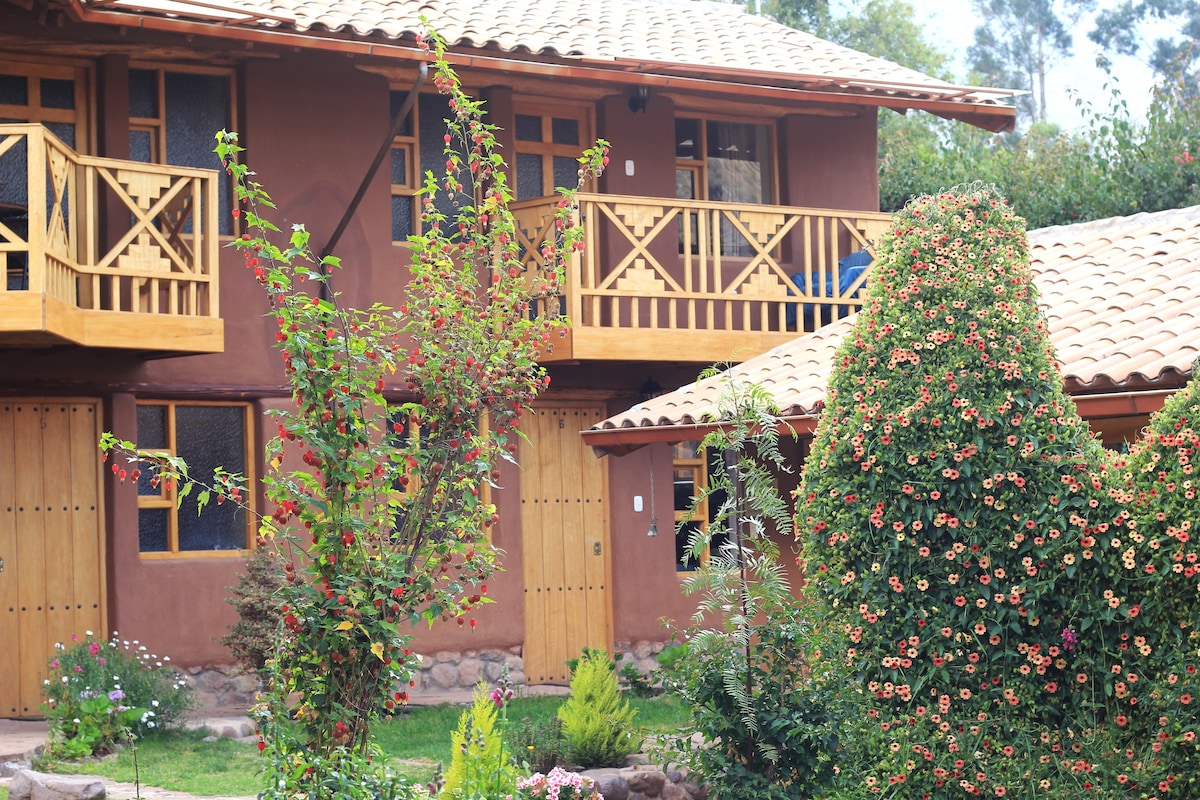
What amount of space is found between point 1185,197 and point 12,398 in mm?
15582

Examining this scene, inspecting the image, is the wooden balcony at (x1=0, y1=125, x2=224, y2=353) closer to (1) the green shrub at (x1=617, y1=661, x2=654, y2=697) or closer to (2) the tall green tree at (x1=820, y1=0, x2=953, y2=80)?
(1) the green shrub at (x1=617, y1=661, x2=654, y2=697)

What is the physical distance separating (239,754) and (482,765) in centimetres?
450

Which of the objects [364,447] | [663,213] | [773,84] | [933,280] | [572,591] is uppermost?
[773,84]

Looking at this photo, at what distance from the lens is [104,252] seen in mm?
12180

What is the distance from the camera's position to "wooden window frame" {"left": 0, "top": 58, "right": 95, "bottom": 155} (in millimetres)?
12070

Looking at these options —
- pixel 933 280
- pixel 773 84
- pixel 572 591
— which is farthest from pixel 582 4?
pixel 933 280

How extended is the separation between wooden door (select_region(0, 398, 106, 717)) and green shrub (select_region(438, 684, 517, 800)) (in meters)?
6.60

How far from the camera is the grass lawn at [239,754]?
360 inches

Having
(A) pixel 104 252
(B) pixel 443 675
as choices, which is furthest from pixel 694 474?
(A) pixel 104 252

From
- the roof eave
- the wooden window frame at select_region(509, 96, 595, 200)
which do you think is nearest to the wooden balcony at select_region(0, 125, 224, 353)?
the roof eave

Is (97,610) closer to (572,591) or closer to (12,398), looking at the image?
(12,398)

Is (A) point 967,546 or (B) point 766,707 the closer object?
(A) point 967,546

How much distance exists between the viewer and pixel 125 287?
12195 millimetres

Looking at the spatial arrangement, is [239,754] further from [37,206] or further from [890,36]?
[890,36]
